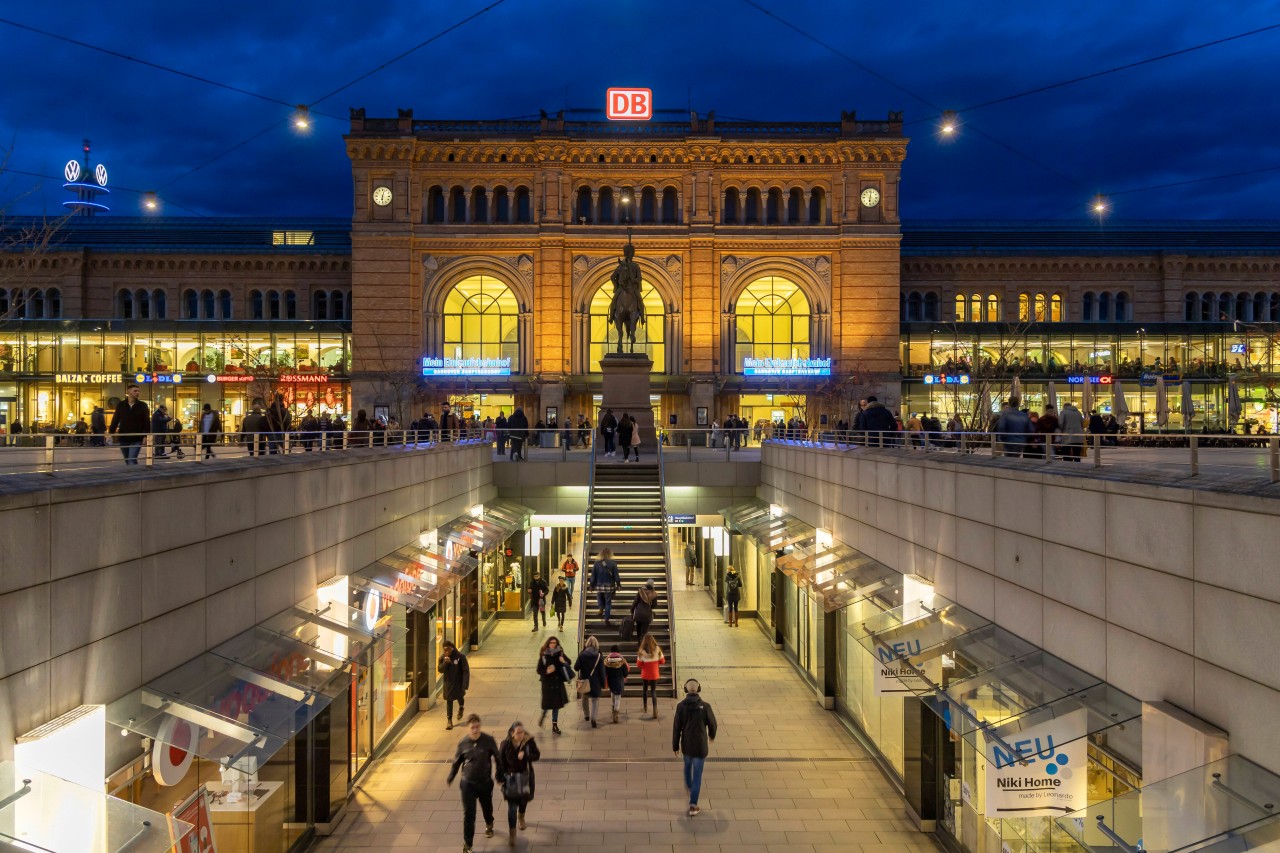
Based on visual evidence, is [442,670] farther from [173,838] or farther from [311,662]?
[173,838]

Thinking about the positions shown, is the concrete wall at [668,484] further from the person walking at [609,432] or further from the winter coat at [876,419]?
the winter coat at [876,419]

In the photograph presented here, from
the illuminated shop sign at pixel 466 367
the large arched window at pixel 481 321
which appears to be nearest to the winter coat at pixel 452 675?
the illuminated shop sign at pixel 466 367

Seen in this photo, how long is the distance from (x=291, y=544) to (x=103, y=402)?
1857 inches

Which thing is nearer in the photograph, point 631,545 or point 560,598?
point 631,545

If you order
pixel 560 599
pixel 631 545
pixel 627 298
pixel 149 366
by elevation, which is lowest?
pixel 560 599

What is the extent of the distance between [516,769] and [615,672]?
6.17 metres

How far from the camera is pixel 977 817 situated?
1127 cm

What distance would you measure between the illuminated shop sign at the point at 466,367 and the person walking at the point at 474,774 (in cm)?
4197

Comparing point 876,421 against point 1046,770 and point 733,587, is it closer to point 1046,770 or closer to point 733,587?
point 733,587

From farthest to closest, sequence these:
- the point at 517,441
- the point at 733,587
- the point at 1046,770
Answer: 1. the point at 517,441
2. the point at 733,587
3. the point at 1046,770

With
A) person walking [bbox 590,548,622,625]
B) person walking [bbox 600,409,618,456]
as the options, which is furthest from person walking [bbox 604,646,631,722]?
person walking [bbox 600,409,618,456]

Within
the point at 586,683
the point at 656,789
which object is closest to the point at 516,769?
the point at 656,789

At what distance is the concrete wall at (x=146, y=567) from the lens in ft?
23.6

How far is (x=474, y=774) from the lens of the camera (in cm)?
1210
